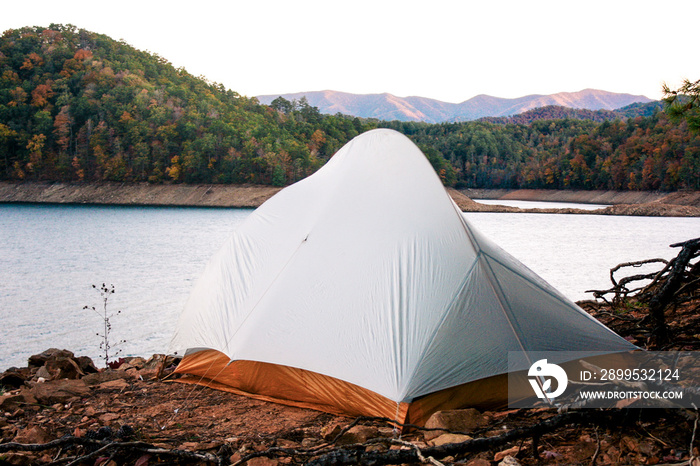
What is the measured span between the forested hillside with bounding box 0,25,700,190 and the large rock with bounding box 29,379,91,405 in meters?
73.9

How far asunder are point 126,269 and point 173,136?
7165 centimetres

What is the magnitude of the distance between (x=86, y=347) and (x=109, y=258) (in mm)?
14841

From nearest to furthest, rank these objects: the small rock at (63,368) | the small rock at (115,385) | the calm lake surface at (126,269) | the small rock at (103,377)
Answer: the small rock at (115,385), the small rock at (103,377), the small rock at (63,368), the calm lake surface at (126,269)

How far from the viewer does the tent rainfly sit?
423 centimetres

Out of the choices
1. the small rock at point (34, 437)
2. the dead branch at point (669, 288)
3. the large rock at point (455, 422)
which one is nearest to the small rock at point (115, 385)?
the small rock at point (34, 437)

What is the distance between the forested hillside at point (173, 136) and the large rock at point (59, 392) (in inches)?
2911

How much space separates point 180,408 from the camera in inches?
187

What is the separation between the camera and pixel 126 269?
20266 mm

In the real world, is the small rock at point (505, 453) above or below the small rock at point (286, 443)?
above

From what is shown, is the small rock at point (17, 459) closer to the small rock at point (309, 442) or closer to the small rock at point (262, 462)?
the small rock at point (262, 462)

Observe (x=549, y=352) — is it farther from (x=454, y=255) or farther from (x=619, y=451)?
(x=619, y=451)

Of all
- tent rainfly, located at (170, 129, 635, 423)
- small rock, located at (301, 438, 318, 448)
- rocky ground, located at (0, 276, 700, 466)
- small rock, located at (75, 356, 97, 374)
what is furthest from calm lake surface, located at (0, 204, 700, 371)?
small rock, located at (301, 438, 318, 448)

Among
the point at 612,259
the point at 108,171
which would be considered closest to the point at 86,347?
the point at 612,259

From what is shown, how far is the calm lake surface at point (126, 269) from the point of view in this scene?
10.9m
